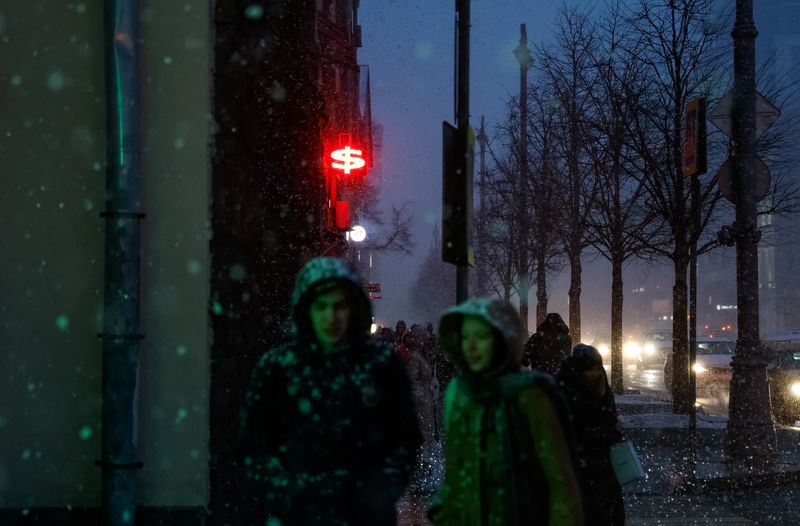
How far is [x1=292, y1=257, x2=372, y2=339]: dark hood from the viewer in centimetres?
391

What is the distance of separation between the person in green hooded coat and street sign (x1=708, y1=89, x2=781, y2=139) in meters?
10.2

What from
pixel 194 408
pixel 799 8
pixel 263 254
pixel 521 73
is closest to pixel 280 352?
pixel 194 408

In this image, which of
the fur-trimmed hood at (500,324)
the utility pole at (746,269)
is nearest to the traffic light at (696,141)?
the utility pole at (746,269)

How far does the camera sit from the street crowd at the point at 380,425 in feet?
12.5

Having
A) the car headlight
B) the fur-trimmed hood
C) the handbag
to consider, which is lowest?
the car headlight

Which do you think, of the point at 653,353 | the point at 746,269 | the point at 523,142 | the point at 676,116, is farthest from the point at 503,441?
the point at 653,353

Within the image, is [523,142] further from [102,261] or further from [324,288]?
[324,288]

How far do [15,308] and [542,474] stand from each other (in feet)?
11.1

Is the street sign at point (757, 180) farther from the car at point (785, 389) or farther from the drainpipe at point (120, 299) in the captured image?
the drainpipe at point (120, 299)

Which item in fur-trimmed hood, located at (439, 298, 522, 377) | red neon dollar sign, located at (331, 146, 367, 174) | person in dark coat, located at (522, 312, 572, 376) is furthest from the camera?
red neon dollar sign, located at (331, 146, 367, 174)

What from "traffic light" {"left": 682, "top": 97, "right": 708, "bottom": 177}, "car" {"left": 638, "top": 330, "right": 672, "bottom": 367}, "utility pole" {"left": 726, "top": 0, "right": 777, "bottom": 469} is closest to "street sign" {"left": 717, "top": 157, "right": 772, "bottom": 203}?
"utility pole" {"left": 726, "top": 0, "right": 777, "bottom": 469}

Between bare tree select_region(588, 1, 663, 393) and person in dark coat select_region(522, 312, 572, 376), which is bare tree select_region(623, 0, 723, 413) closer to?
bare tree select_region(588, 1, 663, 393)

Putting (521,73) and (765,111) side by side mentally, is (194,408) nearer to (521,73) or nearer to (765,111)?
(765,111)

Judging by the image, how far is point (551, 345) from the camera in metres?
11.0
